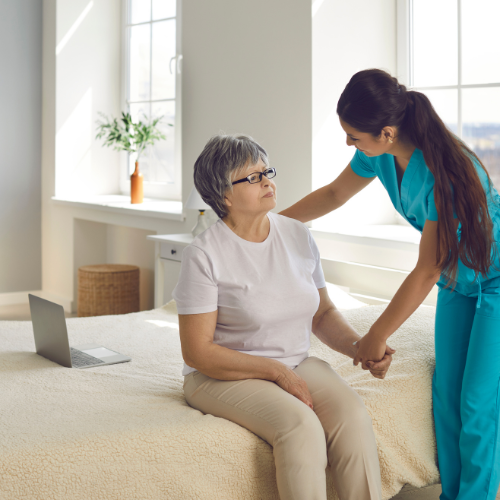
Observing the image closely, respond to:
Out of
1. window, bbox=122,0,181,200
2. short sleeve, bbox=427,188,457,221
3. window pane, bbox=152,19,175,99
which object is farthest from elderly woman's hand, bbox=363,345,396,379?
window pane, bbox=152,19,175,99

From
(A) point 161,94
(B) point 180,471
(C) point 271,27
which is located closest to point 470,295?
(B) point 180,471

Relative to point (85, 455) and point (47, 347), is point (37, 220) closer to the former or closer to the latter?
point (47, 347)

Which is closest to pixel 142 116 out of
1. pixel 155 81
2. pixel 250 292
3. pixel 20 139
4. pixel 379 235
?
pixel 155 81

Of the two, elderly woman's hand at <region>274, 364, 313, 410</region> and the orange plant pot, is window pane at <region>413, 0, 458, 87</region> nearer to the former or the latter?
elderly woman's hand at <region>274, 364, 313, 410</region>

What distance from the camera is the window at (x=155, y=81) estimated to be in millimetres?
4512

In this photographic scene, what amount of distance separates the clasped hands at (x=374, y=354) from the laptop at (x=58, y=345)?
77cm

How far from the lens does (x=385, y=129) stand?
145cm

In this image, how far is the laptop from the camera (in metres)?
1.81

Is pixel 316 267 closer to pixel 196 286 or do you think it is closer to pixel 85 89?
pixel 196 286

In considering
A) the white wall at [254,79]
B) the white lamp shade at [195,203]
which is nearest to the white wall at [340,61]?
the white wall at [254,79]

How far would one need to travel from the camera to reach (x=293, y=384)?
143 cm

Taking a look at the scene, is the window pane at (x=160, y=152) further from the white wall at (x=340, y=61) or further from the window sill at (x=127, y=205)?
the white wall at (x=340, y=61)

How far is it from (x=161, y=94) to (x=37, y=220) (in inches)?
57.0

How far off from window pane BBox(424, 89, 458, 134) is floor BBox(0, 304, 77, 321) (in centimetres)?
300
